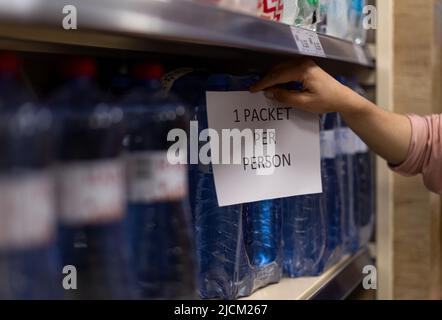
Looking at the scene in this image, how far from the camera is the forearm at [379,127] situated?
1165 millimetres

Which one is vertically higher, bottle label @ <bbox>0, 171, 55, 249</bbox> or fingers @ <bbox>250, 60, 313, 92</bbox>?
fingers @ <bbox>250, 60, 313, 92</bbox>

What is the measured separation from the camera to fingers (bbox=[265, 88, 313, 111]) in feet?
3.31

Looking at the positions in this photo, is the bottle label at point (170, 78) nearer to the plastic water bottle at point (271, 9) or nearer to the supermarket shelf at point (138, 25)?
the supermarket shelf at point (138, 25)

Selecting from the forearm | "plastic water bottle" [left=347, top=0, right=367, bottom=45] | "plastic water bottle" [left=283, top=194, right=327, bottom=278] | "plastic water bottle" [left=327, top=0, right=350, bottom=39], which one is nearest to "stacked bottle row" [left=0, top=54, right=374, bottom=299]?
"plastic water bottle" [left=283, top=194, right=327, bottom=278]

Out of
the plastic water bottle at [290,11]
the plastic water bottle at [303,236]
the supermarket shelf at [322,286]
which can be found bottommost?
the supermarket shelf at [322,286]

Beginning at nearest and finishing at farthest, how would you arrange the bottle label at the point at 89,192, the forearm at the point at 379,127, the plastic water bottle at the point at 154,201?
the bottle label at the point at 89,192, the plastic water bottle at the point at 154,201, the forearm at the point at 379,127

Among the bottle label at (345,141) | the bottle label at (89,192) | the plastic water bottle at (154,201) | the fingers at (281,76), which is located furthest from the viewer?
the bottle label at (345,141)

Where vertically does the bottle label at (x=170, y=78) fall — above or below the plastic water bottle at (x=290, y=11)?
below

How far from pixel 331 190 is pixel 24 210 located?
3.35 feet

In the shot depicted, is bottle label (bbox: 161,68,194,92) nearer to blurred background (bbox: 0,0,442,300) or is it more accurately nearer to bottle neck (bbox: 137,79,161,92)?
blurred background (bbox: 0,0,442,300)

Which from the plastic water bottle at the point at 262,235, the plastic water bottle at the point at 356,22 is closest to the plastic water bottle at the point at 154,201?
the plastic water bottle at the point at 262,235

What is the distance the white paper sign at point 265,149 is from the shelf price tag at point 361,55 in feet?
0.97

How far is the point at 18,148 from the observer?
52 centimetres

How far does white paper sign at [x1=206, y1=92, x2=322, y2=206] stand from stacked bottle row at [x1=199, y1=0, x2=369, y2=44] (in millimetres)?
166
